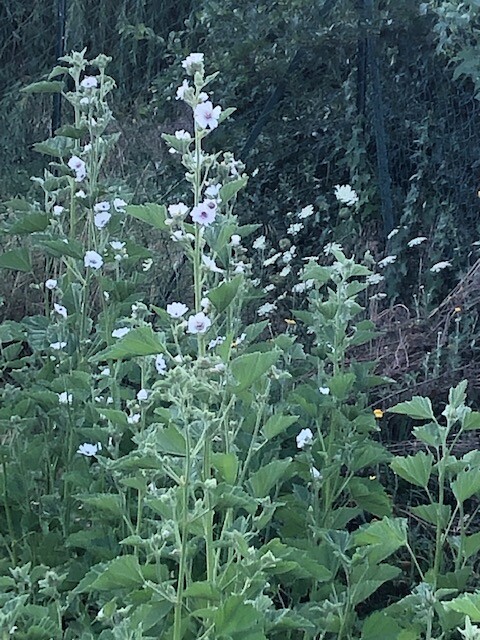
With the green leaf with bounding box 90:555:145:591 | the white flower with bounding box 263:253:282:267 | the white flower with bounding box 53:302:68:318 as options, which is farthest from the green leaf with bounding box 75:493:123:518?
the white flower with bounding box 263:253:282:267

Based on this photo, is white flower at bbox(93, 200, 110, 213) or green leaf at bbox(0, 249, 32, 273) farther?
green leaf at bbox(0, 249, 32, 273)

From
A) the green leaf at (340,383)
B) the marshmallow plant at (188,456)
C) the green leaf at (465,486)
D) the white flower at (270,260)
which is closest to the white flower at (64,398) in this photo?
the marshmallow plant at (188,456)

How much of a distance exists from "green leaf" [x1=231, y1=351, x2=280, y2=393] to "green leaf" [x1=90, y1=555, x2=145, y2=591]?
286 mm

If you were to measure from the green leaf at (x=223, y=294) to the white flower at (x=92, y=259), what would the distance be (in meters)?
0.58

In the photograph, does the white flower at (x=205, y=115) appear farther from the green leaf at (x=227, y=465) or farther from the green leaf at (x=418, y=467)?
the green leaf at (x=418, y=467)

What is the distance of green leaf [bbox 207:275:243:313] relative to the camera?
1.36 meters

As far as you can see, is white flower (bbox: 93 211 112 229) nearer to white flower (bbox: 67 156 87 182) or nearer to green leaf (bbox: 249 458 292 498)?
white flower (bbox: 67 156 87 182)

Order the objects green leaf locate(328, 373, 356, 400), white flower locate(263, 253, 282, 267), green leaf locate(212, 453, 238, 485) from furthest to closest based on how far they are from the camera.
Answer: white flower locate(263, 253, 282, 267) < green leaf locate(328, 373, 356, 400) < green leaf locate(212, 453, 238, 485)

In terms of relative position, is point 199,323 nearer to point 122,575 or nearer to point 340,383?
point 122,575

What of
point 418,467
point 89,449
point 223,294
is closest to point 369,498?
point 418,467

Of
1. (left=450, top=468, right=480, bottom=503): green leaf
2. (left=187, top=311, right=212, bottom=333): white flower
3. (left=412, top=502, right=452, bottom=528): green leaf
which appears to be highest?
(left=187, top=311, right=212, bottom=333): white flower

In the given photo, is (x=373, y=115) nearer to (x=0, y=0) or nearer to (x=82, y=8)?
(x=82, y=8)

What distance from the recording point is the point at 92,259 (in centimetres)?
190

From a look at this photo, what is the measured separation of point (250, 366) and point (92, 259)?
0.68 meters
